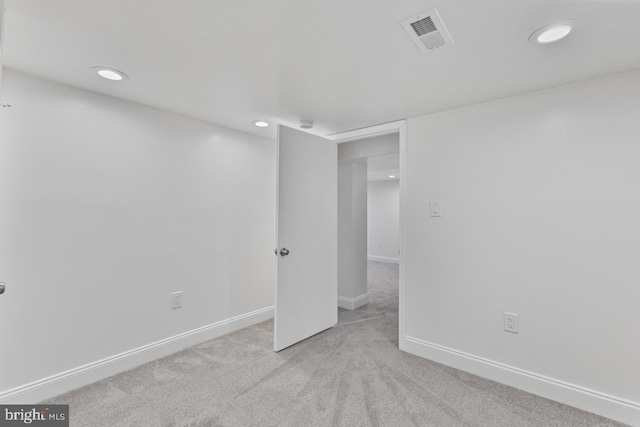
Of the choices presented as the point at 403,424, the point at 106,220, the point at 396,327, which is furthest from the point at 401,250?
the point at 106,220

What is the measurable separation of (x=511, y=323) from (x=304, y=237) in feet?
6.00

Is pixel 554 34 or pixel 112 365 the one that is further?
pixel 112 365

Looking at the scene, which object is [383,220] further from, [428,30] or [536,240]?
[428,30]

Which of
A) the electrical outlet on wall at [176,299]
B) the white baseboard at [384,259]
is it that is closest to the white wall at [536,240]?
the electrical outlet on wall at [176,299]

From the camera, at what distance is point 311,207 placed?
2922mm

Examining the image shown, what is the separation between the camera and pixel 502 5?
1237 mm

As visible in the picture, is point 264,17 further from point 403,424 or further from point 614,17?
point 403,424

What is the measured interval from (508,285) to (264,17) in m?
2.37

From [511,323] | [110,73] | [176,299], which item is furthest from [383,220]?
[110,73]

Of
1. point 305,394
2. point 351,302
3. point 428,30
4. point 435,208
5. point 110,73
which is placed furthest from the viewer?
point 351,302

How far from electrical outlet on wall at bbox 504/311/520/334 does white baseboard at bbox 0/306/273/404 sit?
247cm

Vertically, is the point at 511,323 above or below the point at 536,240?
below

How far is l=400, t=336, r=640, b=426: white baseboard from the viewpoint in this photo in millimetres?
1771

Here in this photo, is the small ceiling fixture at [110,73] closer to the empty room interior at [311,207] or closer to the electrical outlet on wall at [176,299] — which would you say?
the empty room interior at [311,207]
